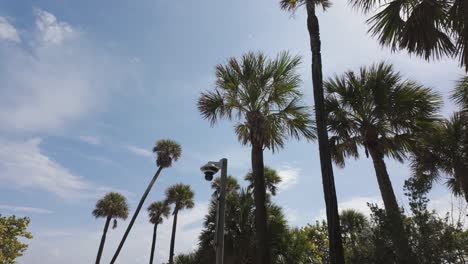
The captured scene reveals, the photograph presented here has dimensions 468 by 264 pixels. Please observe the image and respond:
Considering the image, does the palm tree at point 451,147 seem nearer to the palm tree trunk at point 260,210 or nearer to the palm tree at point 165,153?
the palm tree trunk at point 260,210

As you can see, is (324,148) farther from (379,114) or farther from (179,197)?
(179,197)

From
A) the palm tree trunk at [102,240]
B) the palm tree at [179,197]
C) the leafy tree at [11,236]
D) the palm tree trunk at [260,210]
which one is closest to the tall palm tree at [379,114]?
the palm tree trunk at [260,210]

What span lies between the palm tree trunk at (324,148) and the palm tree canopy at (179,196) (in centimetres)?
2786

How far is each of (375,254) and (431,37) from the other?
5100mm

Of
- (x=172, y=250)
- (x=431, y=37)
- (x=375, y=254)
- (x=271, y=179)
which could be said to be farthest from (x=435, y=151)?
(x=172, y=250)

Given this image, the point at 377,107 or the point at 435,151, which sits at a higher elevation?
the point at 377,107

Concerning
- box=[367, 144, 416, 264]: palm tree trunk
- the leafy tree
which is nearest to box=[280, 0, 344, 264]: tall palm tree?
box=[367, 144, 416, 264]: palm tree trunk

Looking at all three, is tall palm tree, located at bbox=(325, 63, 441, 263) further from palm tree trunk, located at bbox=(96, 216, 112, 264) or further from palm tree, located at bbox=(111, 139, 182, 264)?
palm tree trunk, located at bbox=(96, 216, 112, 264)

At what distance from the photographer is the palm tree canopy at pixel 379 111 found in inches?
422

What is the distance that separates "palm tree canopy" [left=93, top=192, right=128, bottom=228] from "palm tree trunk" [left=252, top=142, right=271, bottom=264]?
29838mm

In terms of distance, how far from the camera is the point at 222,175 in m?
6.24

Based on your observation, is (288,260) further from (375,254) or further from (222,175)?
(222,175)

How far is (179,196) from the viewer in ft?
108

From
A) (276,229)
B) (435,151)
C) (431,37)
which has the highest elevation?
(431,37)
